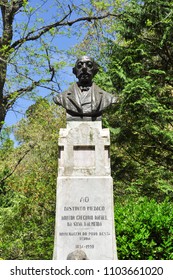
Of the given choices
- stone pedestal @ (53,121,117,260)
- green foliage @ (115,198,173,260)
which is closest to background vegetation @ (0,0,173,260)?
green foliage @ (115,198,173,260)

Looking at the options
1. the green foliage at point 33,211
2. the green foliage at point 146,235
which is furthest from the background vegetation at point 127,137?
the green foliage at point 146,235

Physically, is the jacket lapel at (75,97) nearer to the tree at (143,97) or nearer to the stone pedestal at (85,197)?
the stone pedestal at (85,197)

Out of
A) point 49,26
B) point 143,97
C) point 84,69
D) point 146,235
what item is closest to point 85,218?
point 146,235

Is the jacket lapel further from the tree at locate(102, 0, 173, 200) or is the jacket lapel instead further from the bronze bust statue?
the tree at locate(102, 0, 173, 200)

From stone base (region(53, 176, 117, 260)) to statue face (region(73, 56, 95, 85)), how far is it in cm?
190

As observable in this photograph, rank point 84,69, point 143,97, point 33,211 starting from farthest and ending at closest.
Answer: point 33,211 < point 143,97 < point 84,69

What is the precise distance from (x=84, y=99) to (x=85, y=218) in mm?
2169

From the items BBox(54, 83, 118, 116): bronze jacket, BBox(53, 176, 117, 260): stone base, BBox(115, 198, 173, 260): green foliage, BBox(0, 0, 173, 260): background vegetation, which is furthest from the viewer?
BBox(0, 0, 173, 260): background vegetation

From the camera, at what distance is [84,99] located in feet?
25.5

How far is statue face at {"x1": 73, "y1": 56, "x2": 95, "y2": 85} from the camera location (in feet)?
25.3

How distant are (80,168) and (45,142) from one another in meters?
7.28

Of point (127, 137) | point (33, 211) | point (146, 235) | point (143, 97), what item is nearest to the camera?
point (146, 235)

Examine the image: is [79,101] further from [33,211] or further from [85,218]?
[33,211]
